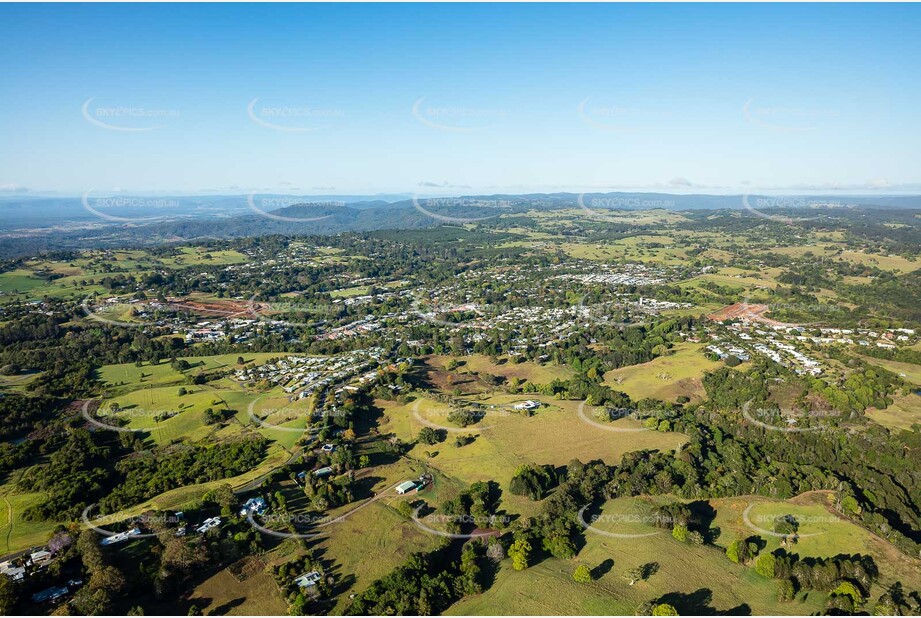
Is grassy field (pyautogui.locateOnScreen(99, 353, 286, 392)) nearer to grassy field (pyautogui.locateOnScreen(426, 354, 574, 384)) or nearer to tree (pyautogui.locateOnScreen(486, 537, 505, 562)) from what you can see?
grassy field (pyautogui.locateOnScreen(426, 354, 574, 384))

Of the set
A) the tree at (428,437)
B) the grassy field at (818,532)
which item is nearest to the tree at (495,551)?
the grassy field at (818,532)

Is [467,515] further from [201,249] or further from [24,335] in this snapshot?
[201,249]

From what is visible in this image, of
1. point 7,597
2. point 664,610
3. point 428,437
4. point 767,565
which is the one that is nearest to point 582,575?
point 664,610

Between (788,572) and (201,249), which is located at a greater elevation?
(201,249)

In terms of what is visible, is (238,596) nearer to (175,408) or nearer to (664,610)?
(664,610)

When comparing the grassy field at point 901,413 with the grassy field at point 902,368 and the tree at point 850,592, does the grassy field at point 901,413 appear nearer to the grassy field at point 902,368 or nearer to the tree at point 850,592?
the grassy field at point 902,368

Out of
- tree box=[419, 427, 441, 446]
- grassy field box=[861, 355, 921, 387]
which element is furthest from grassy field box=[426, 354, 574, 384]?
grassy field box=[861, 355, 921, 387]

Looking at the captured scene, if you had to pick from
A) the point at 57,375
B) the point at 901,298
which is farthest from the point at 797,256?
the point at 57,375
